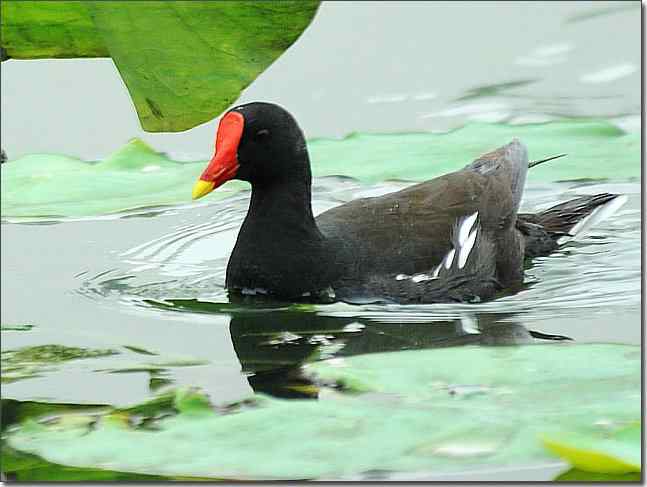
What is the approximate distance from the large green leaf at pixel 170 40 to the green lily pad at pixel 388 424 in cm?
49

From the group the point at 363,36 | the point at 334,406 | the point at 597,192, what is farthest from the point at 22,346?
the point at 363,36

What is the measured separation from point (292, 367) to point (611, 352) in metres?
0.69

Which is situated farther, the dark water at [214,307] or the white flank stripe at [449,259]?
the white flank stripe at [449,259]

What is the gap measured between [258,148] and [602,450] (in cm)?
200

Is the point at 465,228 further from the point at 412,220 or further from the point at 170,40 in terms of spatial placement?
the point at 170,40

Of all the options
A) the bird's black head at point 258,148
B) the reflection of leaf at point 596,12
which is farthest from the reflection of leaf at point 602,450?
the reflection of leaf at point 596,12

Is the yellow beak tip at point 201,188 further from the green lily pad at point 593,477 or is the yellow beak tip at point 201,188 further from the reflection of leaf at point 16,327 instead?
the green lily pad at point 593,477

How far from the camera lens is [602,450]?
1797 millimetres

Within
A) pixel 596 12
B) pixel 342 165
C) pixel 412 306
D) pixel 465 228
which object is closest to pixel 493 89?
pixel 596 12

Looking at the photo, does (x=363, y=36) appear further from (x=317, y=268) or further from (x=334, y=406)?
(x=334, y=406)

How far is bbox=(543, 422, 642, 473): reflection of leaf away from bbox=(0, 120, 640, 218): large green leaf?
2.29 meters

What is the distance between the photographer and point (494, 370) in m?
2.38

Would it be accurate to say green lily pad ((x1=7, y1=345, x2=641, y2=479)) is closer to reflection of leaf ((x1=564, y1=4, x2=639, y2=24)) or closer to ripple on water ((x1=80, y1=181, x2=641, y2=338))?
ripple on water ((x1=80, y1=181, x2=641, y2=338))

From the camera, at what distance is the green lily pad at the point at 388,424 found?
196cm
